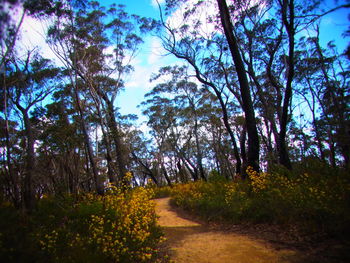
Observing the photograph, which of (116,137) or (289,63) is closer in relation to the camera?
(289,63)

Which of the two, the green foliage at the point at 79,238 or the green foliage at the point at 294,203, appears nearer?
the green foliage at the point at 79,238

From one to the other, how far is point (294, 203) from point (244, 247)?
154 centimetres

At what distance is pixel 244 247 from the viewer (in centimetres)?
382

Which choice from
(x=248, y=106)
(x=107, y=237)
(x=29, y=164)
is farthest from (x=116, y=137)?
(x=107, y=237)

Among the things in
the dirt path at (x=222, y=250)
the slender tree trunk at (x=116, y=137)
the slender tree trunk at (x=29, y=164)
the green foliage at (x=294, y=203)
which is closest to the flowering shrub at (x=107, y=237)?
the dirt path at (x=222, y=250)

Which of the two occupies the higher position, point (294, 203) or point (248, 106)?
point (248, 106)

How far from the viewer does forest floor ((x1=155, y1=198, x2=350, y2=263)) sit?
3.23 metres

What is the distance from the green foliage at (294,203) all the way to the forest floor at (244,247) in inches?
12.1

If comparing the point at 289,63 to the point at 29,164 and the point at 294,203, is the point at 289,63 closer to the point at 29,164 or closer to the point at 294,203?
the point at 294,203

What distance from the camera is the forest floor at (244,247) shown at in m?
3.23

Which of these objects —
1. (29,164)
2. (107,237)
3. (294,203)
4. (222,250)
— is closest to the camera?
(107,237)

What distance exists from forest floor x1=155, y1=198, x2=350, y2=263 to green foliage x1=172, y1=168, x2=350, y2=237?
1.01 feet

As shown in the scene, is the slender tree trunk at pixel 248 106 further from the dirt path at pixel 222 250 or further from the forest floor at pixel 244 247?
the dirt path at pixel 222 250

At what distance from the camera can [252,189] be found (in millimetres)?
6230
